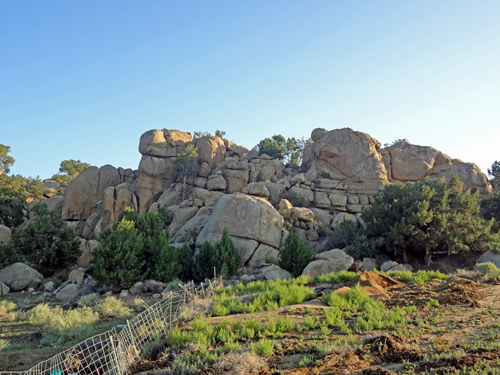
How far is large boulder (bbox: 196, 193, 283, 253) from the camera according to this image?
26.1 meters

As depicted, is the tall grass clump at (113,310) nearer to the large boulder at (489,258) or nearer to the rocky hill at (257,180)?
the rocky hill at (257,180)

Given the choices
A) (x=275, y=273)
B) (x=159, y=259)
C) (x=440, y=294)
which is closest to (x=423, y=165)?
(x=275, y=273)

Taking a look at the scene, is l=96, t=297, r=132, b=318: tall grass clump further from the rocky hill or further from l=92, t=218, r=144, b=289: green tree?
the rocky hill

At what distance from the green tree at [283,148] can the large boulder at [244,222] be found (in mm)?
22871

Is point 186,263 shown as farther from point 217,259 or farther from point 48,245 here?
point 48,245

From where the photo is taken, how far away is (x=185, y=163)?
1674 inches

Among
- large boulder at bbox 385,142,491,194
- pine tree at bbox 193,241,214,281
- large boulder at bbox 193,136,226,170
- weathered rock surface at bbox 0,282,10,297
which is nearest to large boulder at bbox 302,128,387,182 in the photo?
large boulder at bbox 385,142,491,194

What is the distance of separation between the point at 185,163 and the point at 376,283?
106 feet

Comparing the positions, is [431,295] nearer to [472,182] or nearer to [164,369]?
[164,369]

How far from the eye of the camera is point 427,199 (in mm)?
23641

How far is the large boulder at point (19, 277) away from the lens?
23078 millimetres

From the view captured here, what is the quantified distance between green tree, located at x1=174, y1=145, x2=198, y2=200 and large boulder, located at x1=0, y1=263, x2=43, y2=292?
20.6 m

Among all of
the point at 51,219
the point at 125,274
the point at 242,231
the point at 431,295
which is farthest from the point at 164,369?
the point at 51,219

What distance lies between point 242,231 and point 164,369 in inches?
754
